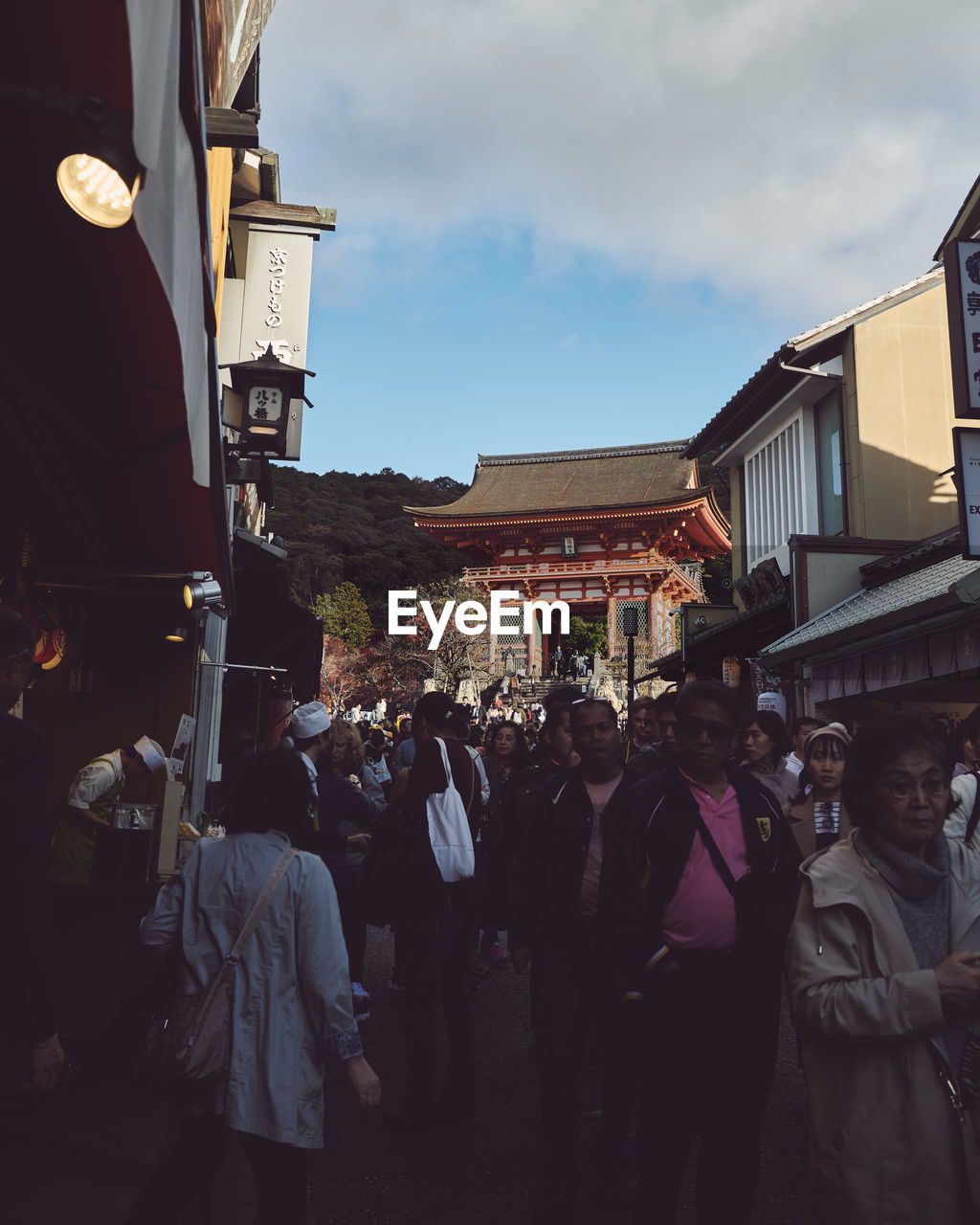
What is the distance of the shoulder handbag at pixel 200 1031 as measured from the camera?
90.6 inches

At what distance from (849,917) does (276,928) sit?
138 centimetres

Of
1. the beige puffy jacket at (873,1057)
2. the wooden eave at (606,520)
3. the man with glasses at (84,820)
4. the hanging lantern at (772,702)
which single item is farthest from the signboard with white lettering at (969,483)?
the wooden eave at (606,520)

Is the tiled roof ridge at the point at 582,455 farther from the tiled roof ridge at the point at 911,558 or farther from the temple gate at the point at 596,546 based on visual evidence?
the tiled roof ridge at the point at 911,558

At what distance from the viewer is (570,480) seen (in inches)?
1577

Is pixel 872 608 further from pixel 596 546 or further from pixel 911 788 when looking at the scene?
pixel 596 546

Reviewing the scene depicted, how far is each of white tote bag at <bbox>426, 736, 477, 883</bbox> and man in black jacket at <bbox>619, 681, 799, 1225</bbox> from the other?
120cm

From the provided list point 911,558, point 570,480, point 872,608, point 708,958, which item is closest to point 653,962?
point 708,958

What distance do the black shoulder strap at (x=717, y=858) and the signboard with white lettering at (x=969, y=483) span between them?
5820mm

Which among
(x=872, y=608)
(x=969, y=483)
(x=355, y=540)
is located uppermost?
(x=355, y=540)

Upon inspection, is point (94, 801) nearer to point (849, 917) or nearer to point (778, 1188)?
point (778, 1188)

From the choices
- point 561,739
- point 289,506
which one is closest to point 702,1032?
point 561,739

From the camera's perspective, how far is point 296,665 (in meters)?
12.8

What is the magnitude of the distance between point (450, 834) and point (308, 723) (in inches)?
55.7

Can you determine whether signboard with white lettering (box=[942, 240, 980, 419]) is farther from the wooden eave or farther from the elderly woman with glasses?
the wooden eave
